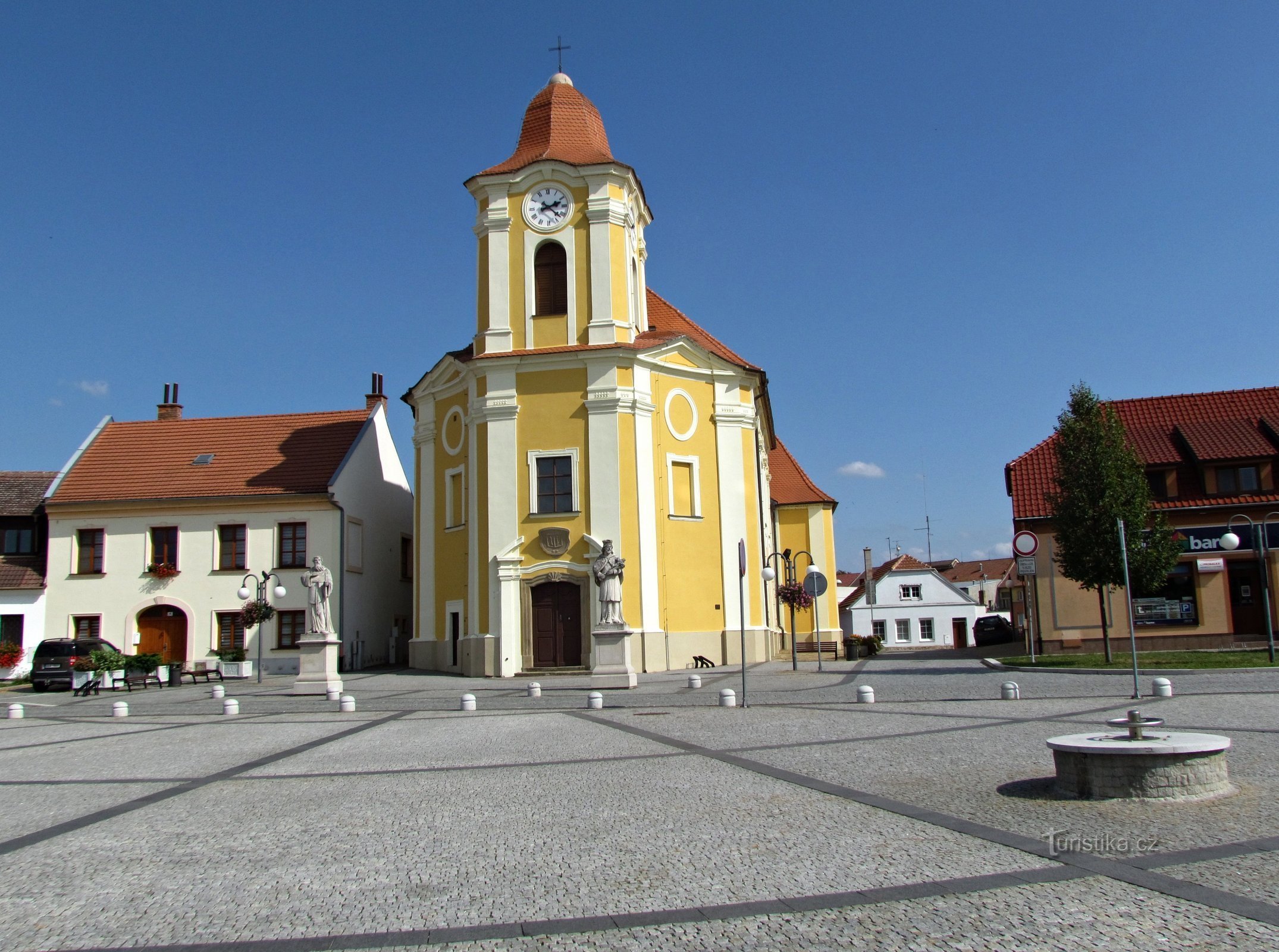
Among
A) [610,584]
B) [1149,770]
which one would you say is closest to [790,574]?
[610,584]

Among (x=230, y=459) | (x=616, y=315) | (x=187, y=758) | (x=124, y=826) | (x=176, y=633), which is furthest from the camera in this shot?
(x=230, y=459)

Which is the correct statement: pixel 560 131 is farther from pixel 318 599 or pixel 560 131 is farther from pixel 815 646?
pixel 815 646

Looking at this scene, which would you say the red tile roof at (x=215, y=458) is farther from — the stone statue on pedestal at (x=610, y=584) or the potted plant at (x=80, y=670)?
the stone statue on pedestal at (x=610, y=584)

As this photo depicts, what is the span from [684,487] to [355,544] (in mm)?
13855

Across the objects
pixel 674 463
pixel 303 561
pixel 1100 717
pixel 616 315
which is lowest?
pixel 1100 717

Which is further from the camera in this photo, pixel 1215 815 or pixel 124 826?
pixel 124 826

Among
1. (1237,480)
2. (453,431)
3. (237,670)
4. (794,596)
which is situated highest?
(453,431)

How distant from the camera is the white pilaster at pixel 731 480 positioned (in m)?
31.4

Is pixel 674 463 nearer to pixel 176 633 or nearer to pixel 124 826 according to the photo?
pixel 176 633

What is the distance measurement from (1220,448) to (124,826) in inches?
1338

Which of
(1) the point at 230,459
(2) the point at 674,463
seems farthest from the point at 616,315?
(1) the point at 230,459

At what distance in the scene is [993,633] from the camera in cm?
4712

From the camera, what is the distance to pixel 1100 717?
13273mm

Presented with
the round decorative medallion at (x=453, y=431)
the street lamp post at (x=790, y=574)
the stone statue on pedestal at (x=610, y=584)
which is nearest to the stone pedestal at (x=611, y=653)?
the stone statue on pedestal at (x=610, y=584)
